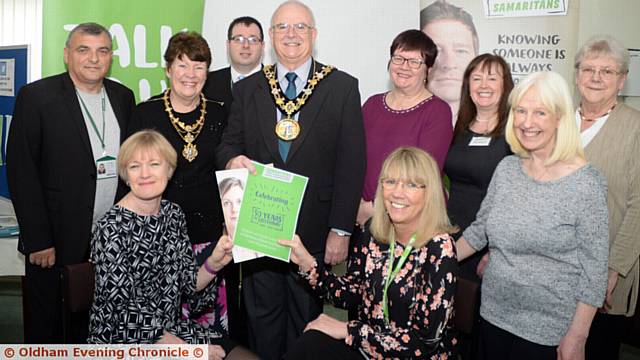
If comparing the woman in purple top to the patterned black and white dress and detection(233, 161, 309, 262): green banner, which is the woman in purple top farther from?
the patterned black and white dress

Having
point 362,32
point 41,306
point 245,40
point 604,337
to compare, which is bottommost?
point 41,306

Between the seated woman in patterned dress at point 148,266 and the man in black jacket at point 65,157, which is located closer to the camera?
the seated woman in patterned dress at point 148,266

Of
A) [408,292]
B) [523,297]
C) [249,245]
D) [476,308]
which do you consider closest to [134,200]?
[249,245]

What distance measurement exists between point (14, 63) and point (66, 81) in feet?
6.76

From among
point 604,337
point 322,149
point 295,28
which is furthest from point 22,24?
point 604,337

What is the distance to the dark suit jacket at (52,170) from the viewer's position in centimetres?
328

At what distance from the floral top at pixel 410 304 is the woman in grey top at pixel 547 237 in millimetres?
248

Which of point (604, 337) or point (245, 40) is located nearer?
point (604, 337)

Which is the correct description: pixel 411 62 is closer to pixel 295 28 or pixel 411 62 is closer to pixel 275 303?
pixel 295 28

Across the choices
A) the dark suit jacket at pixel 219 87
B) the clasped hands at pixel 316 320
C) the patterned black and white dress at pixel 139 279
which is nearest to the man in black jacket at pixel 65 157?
the dark suit jacket at pixel 219 87

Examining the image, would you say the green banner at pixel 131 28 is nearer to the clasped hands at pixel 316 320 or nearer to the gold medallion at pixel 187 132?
the gold medallion at pixel 187 132

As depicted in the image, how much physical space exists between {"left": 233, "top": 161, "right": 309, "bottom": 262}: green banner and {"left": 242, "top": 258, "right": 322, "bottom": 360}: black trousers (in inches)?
20.1

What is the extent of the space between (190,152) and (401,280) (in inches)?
59.7

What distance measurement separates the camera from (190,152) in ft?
10.7
